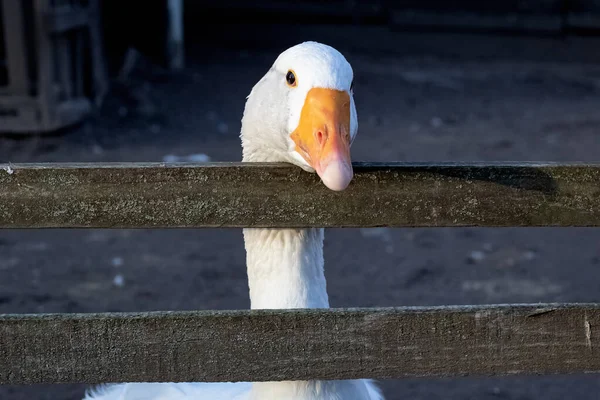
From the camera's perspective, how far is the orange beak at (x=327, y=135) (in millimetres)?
1679

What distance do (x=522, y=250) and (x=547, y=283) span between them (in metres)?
0.59

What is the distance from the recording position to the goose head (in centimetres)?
178

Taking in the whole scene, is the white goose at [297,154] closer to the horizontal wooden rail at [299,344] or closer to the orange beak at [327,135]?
the orange beak at [327,135]

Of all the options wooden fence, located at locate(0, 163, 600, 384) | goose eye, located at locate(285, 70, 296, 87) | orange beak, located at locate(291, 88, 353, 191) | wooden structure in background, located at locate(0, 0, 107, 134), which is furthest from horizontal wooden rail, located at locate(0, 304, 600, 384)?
wooden structure in background, located at locate(0, 0, 107, 134)

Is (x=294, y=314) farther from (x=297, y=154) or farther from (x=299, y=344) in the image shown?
(x=297, y=154)

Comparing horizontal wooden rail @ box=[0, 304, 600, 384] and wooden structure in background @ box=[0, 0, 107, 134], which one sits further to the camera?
wooden structure in background @ box=[0, 0, 107, 134]

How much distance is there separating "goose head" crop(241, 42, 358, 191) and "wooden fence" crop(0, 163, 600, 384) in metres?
0.09

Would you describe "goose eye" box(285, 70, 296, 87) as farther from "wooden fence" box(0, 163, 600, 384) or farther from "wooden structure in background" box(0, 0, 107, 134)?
"wooden structure in background" box(0, 0, 107, 134)

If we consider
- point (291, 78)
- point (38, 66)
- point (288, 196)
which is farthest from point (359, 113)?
point (288, 196)

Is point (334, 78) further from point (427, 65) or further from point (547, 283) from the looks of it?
point (427, 65)

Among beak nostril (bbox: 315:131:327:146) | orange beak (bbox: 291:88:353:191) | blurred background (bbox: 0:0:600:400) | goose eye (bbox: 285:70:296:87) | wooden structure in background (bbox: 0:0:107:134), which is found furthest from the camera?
wooden structure in background (bbox: 0:0:107:134)

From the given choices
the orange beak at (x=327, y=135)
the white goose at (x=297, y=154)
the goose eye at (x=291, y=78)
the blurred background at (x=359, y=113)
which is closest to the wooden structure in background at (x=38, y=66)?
the blurred background at (x=359, y=113)

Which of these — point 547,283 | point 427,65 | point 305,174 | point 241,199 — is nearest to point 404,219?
point 305,174

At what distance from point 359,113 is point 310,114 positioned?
24.2ft
